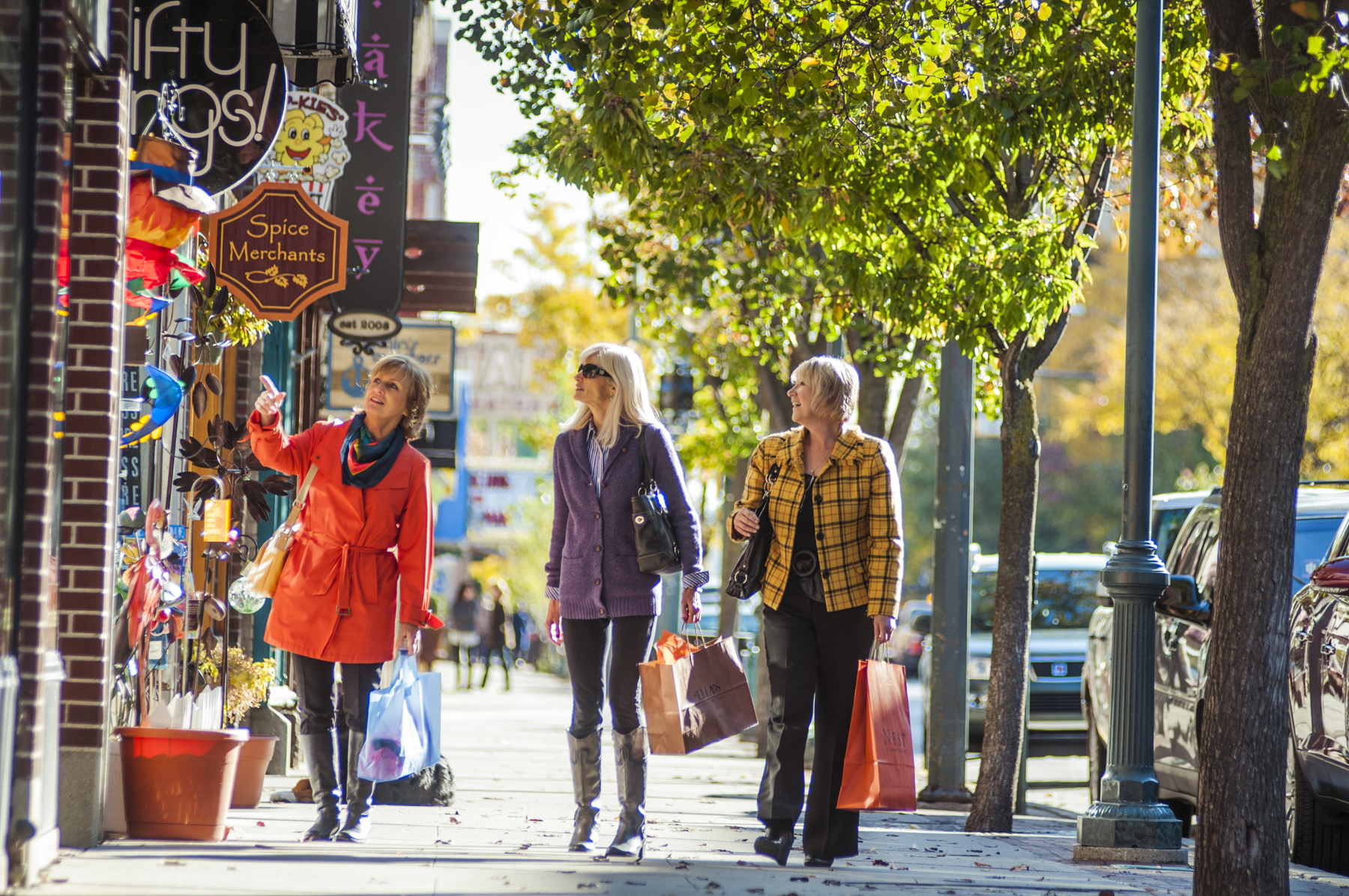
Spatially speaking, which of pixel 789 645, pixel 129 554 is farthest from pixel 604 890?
pixel 129 554

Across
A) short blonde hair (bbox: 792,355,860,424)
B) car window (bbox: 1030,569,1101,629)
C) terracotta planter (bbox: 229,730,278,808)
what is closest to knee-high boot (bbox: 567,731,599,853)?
short blonde hair (bbox: 792,355,860,424)

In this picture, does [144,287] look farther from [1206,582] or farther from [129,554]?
[1206,582]

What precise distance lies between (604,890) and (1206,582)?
195 inches

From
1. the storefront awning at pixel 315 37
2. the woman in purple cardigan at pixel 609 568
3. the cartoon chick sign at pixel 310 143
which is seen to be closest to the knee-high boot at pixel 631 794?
the woman in purple cardigan at pixel 609 568

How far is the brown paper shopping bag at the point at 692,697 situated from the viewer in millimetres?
6172

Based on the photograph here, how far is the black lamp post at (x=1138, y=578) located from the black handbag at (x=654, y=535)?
7.70 ft

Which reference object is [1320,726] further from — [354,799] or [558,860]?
[354,799]

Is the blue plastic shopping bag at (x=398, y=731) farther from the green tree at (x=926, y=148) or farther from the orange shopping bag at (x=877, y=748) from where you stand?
the green tree at (x=926, y=148)

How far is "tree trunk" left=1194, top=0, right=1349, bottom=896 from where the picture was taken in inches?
222

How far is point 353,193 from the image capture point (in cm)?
1066

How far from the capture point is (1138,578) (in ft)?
23.7

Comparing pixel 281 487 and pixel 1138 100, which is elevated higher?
pixel 1138 100

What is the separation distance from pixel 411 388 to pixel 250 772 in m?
2.37

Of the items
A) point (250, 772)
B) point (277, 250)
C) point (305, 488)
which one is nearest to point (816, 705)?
point (305, 488)
